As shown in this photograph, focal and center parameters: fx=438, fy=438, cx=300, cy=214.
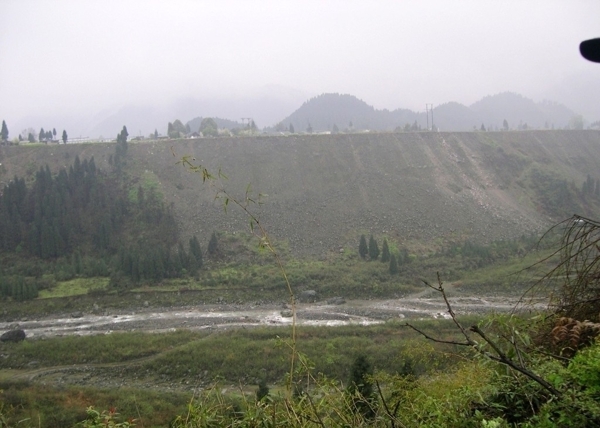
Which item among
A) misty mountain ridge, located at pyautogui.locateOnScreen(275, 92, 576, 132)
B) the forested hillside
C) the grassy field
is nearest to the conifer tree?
the forested hillside

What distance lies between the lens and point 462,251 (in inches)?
1056

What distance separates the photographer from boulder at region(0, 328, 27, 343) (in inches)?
669

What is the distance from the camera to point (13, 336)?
1705 centimetres

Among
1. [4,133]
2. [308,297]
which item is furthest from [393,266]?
[4,133]

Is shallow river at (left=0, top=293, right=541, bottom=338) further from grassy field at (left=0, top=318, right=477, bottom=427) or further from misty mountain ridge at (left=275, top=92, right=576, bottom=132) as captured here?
misty mountain ridge at (left=275, top=92, right=576, bottom=132)

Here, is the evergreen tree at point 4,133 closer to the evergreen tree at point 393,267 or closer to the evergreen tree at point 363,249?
the evergreen tree at point 363,249

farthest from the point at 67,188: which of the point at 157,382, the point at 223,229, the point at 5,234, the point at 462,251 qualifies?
the point at 462,251

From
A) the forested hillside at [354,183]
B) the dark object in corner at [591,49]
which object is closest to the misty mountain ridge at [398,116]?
the forested hillside at [354,183]

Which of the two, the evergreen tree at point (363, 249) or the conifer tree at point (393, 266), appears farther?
the evergreen tree at point (363, 249)

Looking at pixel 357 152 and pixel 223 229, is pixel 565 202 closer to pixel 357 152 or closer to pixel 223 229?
pixel 357 152

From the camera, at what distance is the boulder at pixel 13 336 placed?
55.8 feet

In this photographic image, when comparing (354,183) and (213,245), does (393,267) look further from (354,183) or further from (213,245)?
A: (354,183)

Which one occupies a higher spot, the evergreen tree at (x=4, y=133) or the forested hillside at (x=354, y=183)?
the evergreen tree at (x=4, y=133)

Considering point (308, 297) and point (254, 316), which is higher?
point (308, 297)
